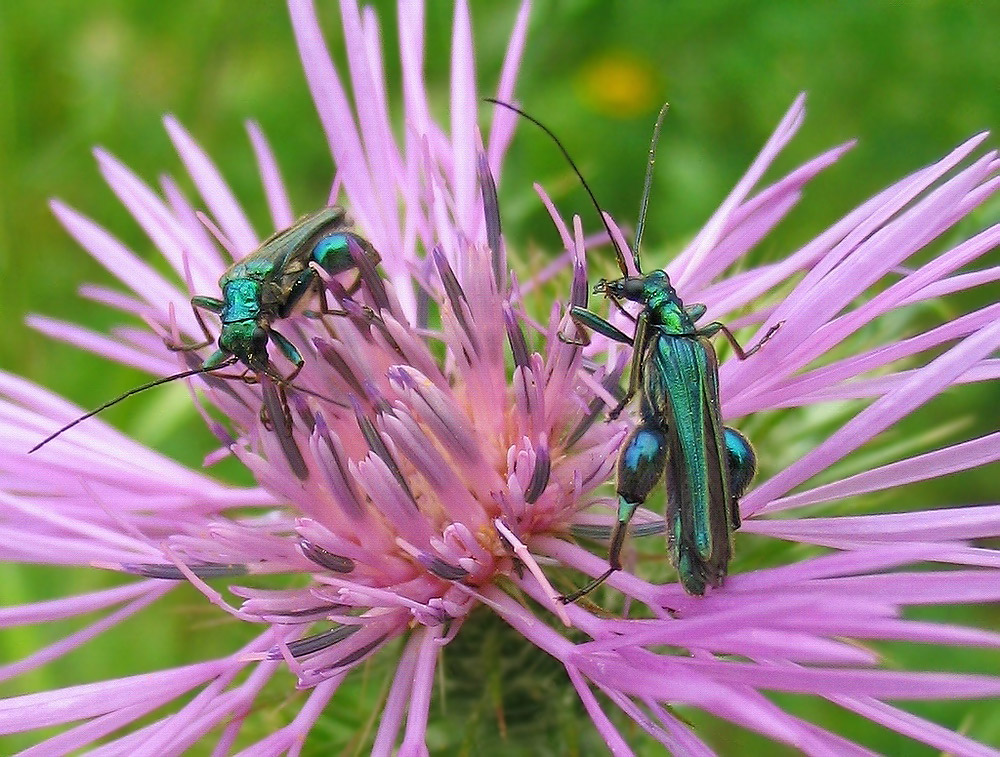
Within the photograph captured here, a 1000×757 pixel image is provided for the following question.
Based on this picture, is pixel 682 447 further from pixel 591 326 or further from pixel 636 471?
pixel 591 326

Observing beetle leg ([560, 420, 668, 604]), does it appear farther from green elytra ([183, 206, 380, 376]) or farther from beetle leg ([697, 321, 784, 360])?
green elytra ([183, 206, 380, 376])

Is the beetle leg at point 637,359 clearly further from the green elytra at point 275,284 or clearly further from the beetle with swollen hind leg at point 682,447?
the green elytra at point 275,284

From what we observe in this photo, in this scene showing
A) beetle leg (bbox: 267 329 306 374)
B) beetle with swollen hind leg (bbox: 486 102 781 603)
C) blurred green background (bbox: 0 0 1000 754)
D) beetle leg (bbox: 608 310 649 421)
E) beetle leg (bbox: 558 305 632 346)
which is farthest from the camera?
blurred green background (bbox: 0 0 1000 754)

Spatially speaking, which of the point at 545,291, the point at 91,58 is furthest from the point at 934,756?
the point at 91,58

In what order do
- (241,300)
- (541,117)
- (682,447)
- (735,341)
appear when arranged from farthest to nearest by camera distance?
(541,117), (241,300), (735,341), (682,447)

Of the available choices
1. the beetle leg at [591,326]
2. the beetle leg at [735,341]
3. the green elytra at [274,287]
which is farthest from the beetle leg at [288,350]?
the beetle leg at [735,341]

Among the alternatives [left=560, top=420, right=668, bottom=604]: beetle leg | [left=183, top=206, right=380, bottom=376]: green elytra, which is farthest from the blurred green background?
[left=560, top=420, right=668, bottom=604]: beetle leg

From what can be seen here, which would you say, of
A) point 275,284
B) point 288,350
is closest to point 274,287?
point 275,284
